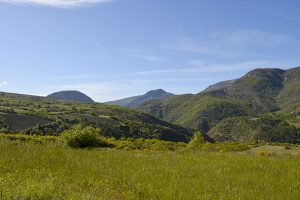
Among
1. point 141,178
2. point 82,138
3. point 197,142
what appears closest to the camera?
point 141,178

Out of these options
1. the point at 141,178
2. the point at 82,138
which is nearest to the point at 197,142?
the point at 82,138

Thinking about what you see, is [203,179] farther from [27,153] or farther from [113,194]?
[27,153]

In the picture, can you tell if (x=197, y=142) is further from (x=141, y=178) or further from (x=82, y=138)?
(x=141, y=178)

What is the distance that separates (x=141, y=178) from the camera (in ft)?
29.9

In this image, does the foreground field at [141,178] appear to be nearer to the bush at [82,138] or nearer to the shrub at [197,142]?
the bush at [82,138]

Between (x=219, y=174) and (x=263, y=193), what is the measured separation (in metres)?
2.38

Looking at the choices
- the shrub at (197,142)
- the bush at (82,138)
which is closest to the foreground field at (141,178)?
the bush at (82,138)

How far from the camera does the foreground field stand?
6.95 meters

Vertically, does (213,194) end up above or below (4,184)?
below

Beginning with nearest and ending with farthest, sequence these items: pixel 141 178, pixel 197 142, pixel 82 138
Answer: pixel 141 178
pixel 82 138
pixel 197 142

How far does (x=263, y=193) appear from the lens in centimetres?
785

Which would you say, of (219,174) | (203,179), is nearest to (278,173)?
(219,174)

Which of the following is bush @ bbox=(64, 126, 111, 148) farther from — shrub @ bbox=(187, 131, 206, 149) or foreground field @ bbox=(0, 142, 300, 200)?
shrub @ bbox=(187, 131, 206, 149)

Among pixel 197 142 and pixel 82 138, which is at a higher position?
pixel 82 138
